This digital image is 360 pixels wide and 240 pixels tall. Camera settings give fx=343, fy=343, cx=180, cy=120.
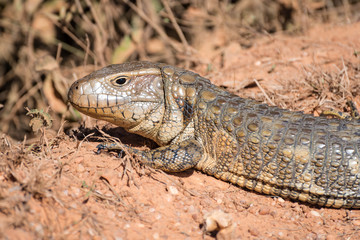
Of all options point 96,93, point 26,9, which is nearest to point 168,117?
point 96,93

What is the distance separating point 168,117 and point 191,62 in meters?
3.45

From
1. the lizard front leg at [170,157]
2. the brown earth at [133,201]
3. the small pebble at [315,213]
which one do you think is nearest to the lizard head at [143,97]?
the lizard front leg at [170,157]

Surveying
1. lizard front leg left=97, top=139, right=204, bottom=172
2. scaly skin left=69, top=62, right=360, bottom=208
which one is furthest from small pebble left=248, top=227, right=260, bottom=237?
lizard front leg left=97, top=139, right=204, bottom=172

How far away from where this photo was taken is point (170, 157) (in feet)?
13.0

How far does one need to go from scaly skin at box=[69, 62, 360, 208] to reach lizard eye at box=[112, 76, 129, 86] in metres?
0.01

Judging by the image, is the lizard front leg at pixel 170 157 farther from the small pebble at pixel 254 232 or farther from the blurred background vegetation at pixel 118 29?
the blurred background vegetation at pixel 118 29

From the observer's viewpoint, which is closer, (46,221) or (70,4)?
(46,221)

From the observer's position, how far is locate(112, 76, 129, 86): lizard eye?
4.10 meters

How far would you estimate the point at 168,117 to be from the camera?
4234 mm

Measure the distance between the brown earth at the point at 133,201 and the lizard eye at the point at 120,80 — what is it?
0.84 m

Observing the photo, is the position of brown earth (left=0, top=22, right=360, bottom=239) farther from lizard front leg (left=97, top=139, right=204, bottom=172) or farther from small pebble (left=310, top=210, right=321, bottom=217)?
lizard front leg (left=97, top=139, right=204, bottom=172)

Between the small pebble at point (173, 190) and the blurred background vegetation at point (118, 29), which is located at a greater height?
the blurred background vegetation at point (118, 29)

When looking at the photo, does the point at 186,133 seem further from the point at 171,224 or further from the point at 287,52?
the point at 287,52

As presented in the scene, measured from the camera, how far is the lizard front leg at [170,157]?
156 inches
